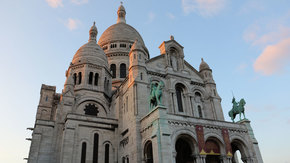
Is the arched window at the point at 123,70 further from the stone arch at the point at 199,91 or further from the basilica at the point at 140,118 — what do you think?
the stone arch at the point at 199,91

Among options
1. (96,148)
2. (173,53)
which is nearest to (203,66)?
(173,53)

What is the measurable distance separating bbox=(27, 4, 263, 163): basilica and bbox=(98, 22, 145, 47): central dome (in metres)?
10.7

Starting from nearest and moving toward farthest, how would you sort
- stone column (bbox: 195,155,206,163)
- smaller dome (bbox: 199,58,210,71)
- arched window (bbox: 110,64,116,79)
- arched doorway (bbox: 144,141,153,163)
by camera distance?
stone column (bbox: 195,155,206,163) < arched doorway (bbox: 144,141,153,163) < smaller dome (bbox: 199,58,210,71) < arched window (bbox: 110,64,116,79)

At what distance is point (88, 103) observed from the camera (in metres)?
34.0

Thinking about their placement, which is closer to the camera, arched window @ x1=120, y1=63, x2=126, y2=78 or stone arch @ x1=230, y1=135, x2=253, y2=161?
stone arch @ x1=230, y1=135, x2=253, y2=161

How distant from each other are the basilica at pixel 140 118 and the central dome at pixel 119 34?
1068 centimetres

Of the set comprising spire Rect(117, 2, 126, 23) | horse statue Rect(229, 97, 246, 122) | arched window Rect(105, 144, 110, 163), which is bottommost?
arched window Rect(105, 144, 110, 163)

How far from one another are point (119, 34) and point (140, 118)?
3046cm

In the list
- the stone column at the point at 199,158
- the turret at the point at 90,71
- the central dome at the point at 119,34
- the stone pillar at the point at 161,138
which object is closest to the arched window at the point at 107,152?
the stone pillar at the point at 161,138

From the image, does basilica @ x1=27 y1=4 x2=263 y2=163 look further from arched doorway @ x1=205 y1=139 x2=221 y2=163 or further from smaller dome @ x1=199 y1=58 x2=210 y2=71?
arched doorway @ x1=205 y1=139 x2=221 y2=163

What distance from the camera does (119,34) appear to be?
51562 mm

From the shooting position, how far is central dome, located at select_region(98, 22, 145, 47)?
51.0 m

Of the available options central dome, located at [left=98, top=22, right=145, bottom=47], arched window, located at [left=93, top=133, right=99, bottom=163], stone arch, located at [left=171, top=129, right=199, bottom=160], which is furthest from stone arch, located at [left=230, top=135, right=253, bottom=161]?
central dome, located at [left=98, top=22, right=145, bottom=47]

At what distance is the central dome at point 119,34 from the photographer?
5097 cm
